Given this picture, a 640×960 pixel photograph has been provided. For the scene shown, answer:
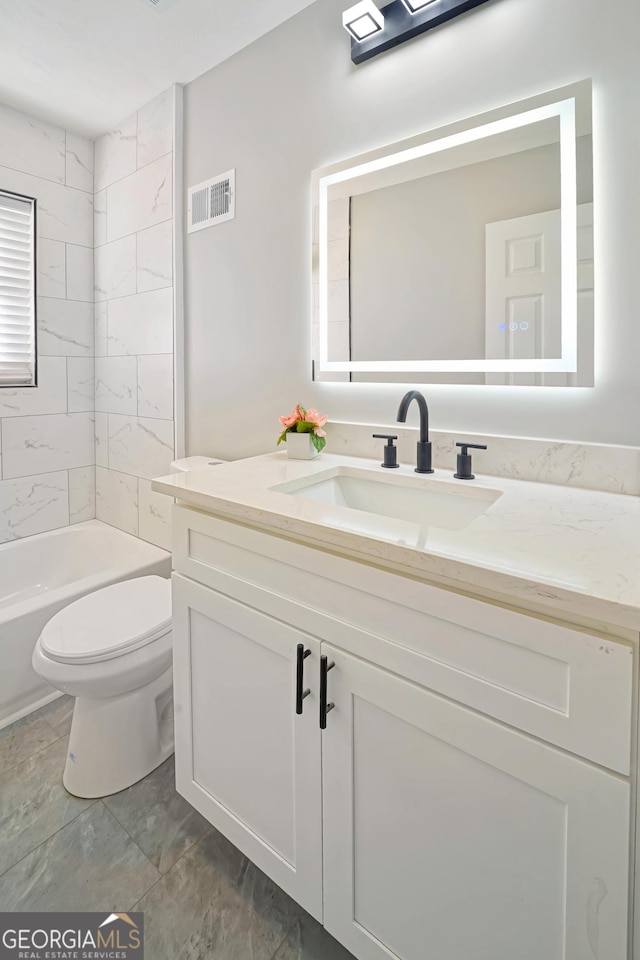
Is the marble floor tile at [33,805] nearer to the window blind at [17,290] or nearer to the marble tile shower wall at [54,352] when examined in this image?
the marble tile shower wall at [54,352]

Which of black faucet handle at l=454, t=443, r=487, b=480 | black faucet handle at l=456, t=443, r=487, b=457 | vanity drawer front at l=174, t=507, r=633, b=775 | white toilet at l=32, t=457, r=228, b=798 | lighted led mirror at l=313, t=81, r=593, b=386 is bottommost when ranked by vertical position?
white toilet at l=32, t=457, r=228, b=798

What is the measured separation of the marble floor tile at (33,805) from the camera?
1.33 m

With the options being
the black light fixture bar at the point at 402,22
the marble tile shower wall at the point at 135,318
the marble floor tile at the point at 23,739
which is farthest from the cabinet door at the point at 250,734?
the black light fixture bar at the point at 402,22

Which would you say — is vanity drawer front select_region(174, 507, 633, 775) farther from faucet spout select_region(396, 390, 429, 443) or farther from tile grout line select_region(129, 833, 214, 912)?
tile grout line select_region(129, 833, 214, 912)

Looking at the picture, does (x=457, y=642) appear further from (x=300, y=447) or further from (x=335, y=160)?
(x=335, y=160)

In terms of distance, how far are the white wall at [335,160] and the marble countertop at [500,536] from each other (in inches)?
9.5

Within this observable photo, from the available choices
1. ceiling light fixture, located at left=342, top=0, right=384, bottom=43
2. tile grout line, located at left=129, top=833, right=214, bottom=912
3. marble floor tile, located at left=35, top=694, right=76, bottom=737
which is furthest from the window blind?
tile grout line, located at left=129, top=833, right=214, bottom=912

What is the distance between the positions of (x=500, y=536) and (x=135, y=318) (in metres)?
2.16

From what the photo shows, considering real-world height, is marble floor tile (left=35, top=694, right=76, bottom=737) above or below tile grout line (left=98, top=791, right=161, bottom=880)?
above

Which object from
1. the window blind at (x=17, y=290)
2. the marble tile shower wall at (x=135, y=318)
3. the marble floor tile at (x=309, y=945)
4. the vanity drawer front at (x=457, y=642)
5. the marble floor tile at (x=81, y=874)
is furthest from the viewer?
the window blind at (x=17, y=290)

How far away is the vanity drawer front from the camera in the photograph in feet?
2.03

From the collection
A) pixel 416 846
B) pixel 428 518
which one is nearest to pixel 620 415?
pixel 428 518

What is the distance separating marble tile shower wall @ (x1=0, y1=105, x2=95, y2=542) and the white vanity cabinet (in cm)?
170

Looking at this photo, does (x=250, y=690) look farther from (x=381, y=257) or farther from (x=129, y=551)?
(x=129, y=551)
